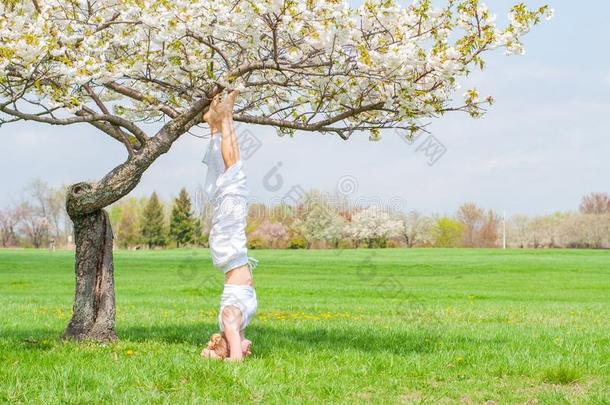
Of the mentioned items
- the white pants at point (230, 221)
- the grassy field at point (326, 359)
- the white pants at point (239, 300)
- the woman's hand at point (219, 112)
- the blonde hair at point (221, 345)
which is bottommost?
the grassy field at point (326, 359)

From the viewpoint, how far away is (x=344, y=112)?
34.6 ft

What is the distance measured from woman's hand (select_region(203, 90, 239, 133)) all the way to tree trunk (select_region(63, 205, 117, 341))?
224cm

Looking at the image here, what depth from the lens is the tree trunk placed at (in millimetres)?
10352

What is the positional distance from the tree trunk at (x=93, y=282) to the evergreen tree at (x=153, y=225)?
308 feet

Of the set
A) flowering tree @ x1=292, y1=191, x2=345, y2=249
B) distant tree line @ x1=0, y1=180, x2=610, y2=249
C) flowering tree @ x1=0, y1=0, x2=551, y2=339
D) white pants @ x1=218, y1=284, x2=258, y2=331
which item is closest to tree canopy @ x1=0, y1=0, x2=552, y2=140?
flowering tree @ x1=0, y1=0, x2=551, y2=339

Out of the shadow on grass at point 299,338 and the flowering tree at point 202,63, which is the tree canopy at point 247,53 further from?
the shadow on grass at point 299,338

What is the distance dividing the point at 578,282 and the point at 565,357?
105 feet

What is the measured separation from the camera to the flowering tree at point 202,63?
8.41m

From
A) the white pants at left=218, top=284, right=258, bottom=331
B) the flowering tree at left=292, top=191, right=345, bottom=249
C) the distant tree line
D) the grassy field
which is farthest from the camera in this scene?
the distant tree line

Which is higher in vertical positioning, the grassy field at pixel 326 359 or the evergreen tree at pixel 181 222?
the evergreen tree at pixel 181 222

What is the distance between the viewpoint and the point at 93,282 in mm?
10422

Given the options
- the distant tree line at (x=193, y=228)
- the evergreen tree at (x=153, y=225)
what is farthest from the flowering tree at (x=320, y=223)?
the evergreen tree at (x=153, y=225)

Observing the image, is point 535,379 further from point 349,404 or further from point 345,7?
point 345,7

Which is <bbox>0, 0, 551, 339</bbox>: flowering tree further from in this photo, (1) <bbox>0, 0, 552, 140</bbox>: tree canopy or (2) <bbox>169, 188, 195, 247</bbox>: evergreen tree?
(2) <bbox>169, 188, 195, 247</bbox>: evergreen tree
